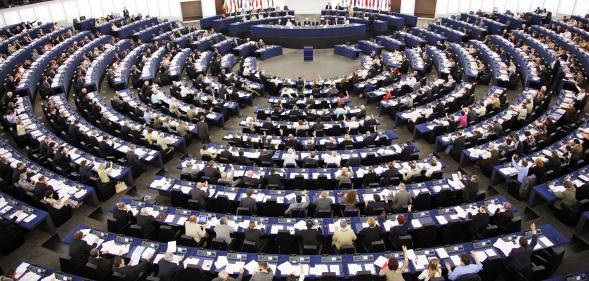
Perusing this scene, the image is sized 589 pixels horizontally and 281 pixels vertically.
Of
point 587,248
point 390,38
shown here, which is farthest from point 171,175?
point 390,38

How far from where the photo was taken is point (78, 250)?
36.0ft

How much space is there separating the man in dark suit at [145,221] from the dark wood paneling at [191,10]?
3850 centimetres

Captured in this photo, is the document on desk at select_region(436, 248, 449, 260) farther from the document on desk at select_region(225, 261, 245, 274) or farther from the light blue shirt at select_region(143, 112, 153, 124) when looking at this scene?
the light blue shirt at select_region(143, 112, 153, 124)

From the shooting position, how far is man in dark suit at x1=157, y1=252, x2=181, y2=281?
10.2 metres

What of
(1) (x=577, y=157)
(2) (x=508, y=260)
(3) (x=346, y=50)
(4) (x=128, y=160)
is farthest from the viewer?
(3) (x=346, y=50)

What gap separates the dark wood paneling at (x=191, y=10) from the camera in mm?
46500

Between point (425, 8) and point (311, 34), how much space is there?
1642 centimetres

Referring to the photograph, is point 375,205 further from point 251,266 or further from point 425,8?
point 425,8

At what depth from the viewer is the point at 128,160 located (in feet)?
53.1

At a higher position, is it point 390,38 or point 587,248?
point 390,38

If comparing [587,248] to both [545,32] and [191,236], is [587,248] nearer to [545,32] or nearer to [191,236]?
[191,236]

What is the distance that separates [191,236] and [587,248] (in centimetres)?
1136

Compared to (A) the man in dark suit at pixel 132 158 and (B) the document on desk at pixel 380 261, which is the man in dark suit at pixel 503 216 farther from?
(A) the man in dark suit at pixel 132 158

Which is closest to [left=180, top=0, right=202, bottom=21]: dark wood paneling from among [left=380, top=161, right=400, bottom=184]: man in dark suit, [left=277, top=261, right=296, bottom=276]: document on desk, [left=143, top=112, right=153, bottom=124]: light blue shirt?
[left=143, top=112, right=153, bottom=124]: light blue shirt
